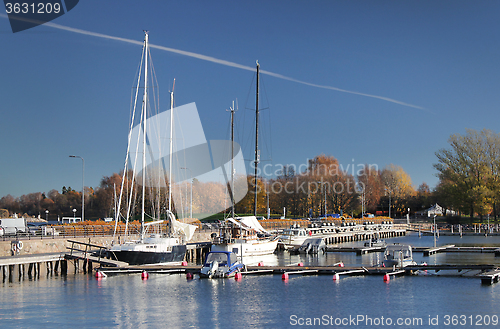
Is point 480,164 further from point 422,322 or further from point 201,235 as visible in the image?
point 422,322

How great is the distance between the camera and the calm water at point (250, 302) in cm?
2575

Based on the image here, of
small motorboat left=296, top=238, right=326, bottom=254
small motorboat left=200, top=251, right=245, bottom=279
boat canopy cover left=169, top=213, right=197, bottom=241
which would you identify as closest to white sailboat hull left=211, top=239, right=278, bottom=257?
boat canopy cover left=169, top=213, right=197, bottom=241

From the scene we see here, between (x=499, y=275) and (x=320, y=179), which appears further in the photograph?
(x=320, y=179)

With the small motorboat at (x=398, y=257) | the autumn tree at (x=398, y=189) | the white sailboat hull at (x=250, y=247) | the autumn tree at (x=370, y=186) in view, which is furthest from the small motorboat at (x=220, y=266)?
the autumn tree at (x=398, y=189)

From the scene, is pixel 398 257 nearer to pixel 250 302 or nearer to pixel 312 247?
pixel 250 302

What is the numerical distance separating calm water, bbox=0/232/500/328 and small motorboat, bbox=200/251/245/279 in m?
Answer: 0.71

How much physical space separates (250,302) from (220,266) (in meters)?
9.24

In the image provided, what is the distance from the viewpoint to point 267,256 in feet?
195

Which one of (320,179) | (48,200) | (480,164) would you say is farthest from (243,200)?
(48,200)

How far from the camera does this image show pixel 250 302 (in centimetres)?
3038

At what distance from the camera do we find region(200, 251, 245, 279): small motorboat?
38.7m

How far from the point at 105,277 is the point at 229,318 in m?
17.6

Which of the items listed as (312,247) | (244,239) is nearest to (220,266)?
(244,239)

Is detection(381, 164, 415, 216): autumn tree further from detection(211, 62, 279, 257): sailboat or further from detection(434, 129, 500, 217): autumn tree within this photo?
detection(211, 62, 279, 257): sailboat
